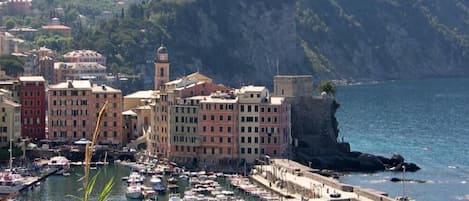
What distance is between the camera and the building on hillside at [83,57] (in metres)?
122

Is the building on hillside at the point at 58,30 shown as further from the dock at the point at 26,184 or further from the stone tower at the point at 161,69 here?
the dock at the point at 26,184

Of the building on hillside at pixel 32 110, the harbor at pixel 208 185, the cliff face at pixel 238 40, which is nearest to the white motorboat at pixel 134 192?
the harbor at pixel 208 185

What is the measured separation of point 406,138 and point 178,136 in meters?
24.9

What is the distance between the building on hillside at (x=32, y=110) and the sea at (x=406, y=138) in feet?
27.2

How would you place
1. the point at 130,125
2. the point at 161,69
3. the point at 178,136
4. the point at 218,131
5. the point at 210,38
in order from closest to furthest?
1. the point at 218,131
2. the point at 178,136
3. the point at 130,125
4. the point at 161,69
5. the point at 210,38

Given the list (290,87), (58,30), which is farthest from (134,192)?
(58,30)

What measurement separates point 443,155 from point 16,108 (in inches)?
1019

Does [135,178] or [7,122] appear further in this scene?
[7,122]

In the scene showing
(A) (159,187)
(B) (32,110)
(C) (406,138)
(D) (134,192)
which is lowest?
(D) (134,192)

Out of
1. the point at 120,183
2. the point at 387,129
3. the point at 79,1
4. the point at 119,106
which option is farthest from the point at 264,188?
the point at 79,1

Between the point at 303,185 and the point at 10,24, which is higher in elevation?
the point at 10,24

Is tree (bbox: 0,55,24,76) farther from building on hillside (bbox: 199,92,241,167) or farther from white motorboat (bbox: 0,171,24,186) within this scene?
white motorboat (bbox: 0,171,24,186)

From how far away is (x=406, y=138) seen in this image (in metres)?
94.9

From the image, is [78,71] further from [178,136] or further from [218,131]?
[218,131]
